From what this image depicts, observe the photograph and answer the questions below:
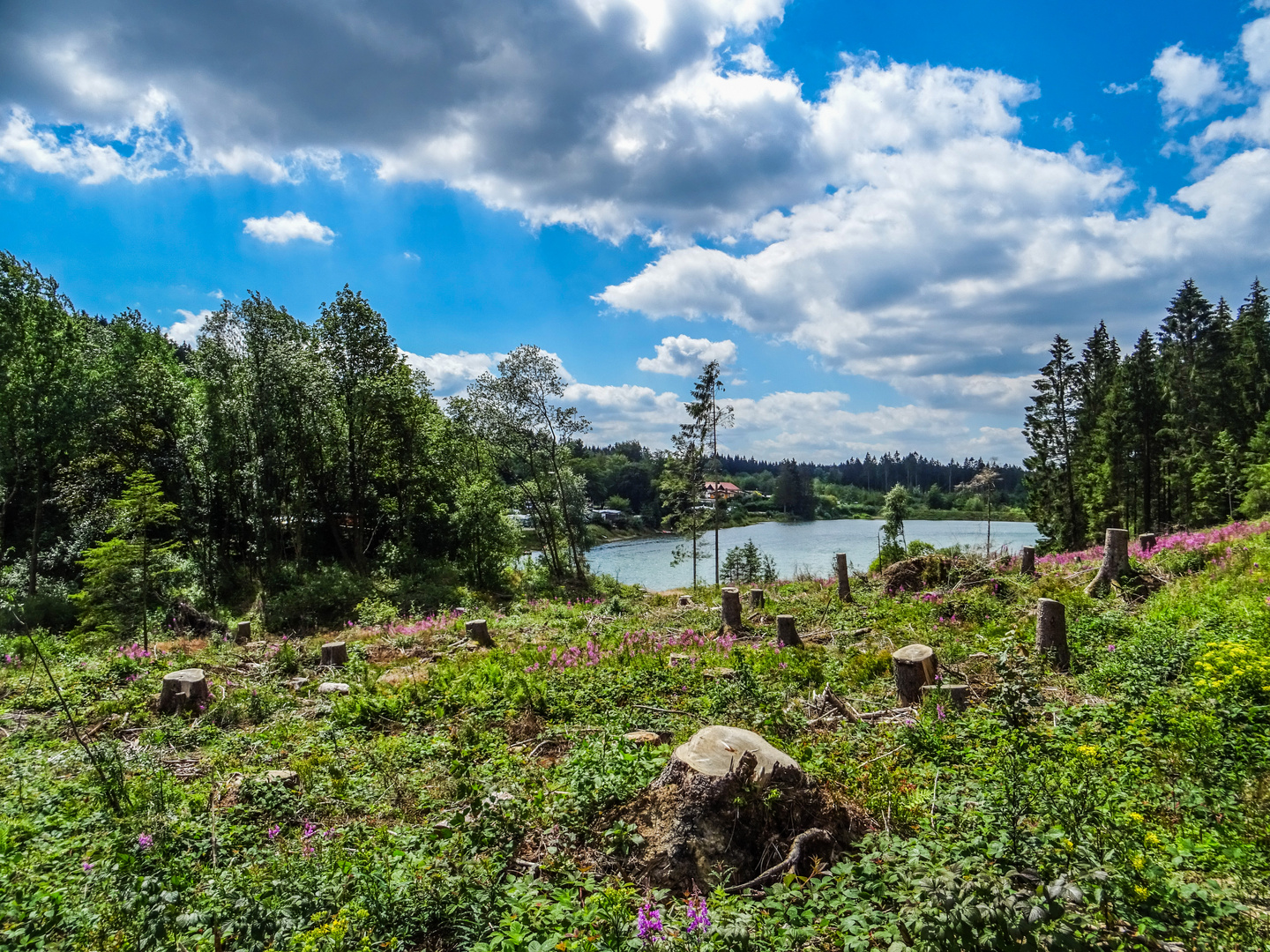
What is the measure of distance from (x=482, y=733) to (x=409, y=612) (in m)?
15.2

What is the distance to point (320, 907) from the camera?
346 cm

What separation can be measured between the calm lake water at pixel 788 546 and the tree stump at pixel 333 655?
53.2 ft

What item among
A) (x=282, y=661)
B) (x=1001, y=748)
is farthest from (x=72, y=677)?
(x=1001, y=748)

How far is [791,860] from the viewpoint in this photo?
3551mm

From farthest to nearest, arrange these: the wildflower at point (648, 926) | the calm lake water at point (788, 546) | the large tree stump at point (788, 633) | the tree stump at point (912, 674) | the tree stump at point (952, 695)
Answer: the calm lake water at point (788, 546) < the large tree stump at point (788, 633) < the tree stump at point (912, 674) < the tree stump at point (952, 695) < the wildflower at point (648, 926)

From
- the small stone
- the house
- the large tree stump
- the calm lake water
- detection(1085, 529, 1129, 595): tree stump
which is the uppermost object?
the house

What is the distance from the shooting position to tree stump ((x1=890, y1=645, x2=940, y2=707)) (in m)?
7.07

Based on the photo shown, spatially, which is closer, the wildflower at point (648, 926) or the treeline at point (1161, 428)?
the wildflower at point (648, 926)

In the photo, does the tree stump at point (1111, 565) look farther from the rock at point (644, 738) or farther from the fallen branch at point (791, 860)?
the fallen branch at point (791, 860)

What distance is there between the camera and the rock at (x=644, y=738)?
5793 mm

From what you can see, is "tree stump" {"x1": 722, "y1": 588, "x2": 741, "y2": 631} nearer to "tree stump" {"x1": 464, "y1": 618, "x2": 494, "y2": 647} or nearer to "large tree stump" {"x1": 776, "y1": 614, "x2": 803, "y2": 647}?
"large tree stump" {"x1": 776, "y1": 614, "x2": 803, "y2": 647}

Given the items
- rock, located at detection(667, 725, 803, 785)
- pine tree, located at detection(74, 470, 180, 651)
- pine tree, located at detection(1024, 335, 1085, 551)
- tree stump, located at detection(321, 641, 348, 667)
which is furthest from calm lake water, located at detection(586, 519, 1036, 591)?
pine tree, located at detection(74, 470, 180, 651)

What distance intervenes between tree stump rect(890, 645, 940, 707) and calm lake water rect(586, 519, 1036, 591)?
45.6ft

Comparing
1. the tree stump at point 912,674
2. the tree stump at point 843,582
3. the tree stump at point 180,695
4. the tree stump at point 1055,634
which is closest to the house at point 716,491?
the tree stump at point 843,582
